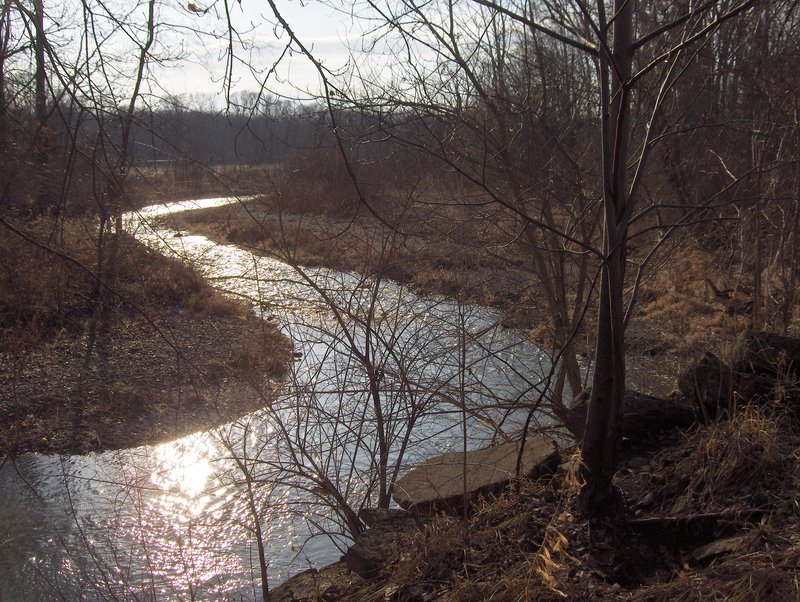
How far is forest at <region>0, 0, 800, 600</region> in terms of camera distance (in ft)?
10.5

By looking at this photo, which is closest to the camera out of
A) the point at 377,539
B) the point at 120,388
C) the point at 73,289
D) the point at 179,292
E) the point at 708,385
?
the point at 377,539

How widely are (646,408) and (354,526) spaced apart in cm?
192

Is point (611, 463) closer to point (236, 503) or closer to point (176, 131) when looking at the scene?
point (176, 131)

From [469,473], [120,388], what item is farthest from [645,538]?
[120,388]

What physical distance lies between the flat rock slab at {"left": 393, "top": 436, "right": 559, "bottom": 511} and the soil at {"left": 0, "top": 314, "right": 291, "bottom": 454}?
8.76 ft

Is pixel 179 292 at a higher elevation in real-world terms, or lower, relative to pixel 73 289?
higher

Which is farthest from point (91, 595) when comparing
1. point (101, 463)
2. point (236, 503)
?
point (101, 463)

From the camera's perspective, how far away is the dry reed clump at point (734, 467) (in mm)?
3402

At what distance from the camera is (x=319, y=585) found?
14.4ft

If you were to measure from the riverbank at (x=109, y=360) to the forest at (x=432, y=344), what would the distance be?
6 cm

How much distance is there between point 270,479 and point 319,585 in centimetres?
83

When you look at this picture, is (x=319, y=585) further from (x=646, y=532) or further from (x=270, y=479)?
(x=646, y=532)

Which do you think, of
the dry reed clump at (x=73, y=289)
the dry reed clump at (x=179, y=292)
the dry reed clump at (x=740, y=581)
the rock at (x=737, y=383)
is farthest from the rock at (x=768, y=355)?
the dry reed clump at (x=179, y=292)

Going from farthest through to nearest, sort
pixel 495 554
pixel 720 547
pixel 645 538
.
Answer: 1. pixel 495 554
2. pixel 645 538
3. pixel 720 547
